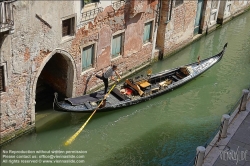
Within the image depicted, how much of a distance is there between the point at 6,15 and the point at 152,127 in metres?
5.90

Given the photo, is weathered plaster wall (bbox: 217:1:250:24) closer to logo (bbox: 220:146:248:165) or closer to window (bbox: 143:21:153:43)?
window (bbox: 143:21:153:43)

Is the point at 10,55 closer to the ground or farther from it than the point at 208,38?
farther from it

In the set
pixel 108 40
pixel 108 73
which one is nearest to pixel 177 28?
pixel 108 40

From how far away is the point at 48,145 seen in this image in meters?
11.8

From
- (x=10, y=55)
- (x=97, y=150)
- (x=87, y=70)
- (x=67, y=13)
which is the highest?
(x=67, y=13)

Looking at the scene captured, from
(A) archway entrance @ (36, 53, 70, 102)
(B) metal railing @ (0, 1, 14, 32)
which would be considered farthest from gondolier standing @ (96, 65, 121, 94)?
(B) metal railing @ (0, 1, 14, 32)

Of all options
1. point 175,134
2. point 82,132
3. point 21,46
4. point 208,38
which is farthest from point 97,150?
point 208,38

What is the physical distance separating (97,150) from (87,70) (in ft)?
9.88

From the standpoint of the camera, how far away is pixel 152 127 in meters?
12.9

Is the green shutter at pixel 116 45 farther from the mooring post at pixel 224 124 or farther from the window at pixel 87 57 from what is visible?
the mooring post at pixel 224 124

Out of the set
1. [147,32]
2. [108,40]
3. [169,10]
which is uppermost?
[169,10]

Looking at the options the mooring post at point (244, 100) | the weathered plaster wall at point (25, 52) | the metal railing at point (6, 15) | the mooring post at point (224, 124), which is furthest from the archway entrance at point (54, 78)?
the mooring post at point (244, 100)

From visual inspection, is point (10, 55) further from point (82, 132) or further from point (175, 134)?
point (175, 134)

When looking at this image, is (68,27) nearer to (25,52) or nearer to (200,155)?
(25,52)
